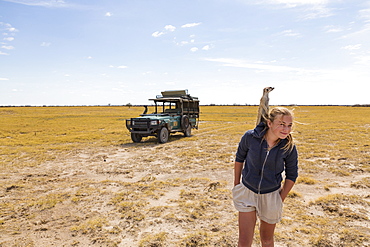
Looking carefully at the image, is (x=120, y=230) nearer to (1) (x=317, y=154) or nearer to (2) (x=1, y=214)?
(2) (x=1, y=214)

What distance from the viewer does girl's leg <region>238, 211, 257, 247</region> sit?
2082mm

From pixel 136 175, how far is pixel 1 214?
3.03 metres

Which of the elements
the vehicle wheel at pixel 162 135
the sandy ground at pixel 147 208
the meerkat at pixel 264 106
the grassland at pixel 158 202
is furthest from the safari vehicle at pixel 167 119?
the meerkat at pixel 264 106

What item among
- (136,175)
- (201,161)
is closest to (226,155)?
(201,161)

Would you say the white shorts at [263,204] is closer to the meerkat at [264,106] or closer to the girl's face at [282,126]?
the girl's face at [282,126]

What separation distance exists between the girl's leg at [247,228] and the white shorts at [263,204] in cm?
5

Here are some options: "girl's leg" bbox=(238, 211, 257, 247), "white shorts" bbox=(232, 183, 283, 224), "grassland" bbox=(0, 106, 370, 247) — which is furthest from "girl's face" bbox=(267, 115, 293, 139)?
"girl's leg" bbox=(238, 211, 257, 247)

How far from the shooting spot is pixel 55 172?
274 inches

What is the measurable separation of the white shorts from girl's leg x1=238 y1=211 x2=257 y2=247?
2.1 inches

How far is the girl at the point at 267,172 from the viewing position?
6.83 feet

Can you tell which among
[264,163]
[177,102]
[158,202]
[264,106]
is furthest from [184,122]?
[264,163]

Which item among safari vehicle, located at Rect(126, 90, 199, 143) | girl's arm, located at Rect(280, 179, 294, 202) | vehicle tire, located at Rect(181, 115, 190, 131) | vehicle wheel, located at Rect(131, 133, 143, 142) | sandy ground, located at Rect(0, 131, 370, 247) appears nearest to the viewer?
girl's arm, located at Rect(280, 179, 294, 202)

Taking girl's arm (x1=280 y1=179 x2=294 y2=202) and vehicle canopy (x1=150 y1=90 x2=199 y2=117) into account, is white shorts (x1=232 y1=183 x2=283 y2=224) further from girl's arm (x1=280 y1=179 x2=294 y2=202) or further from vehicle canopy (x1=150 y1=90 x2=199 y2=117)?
vehicle canopy (x1=150 y1=90 x2=199 y2=117)

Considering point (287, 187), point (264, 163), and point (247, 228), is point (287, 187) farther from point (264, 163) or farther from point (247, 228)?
point (247, 228)
